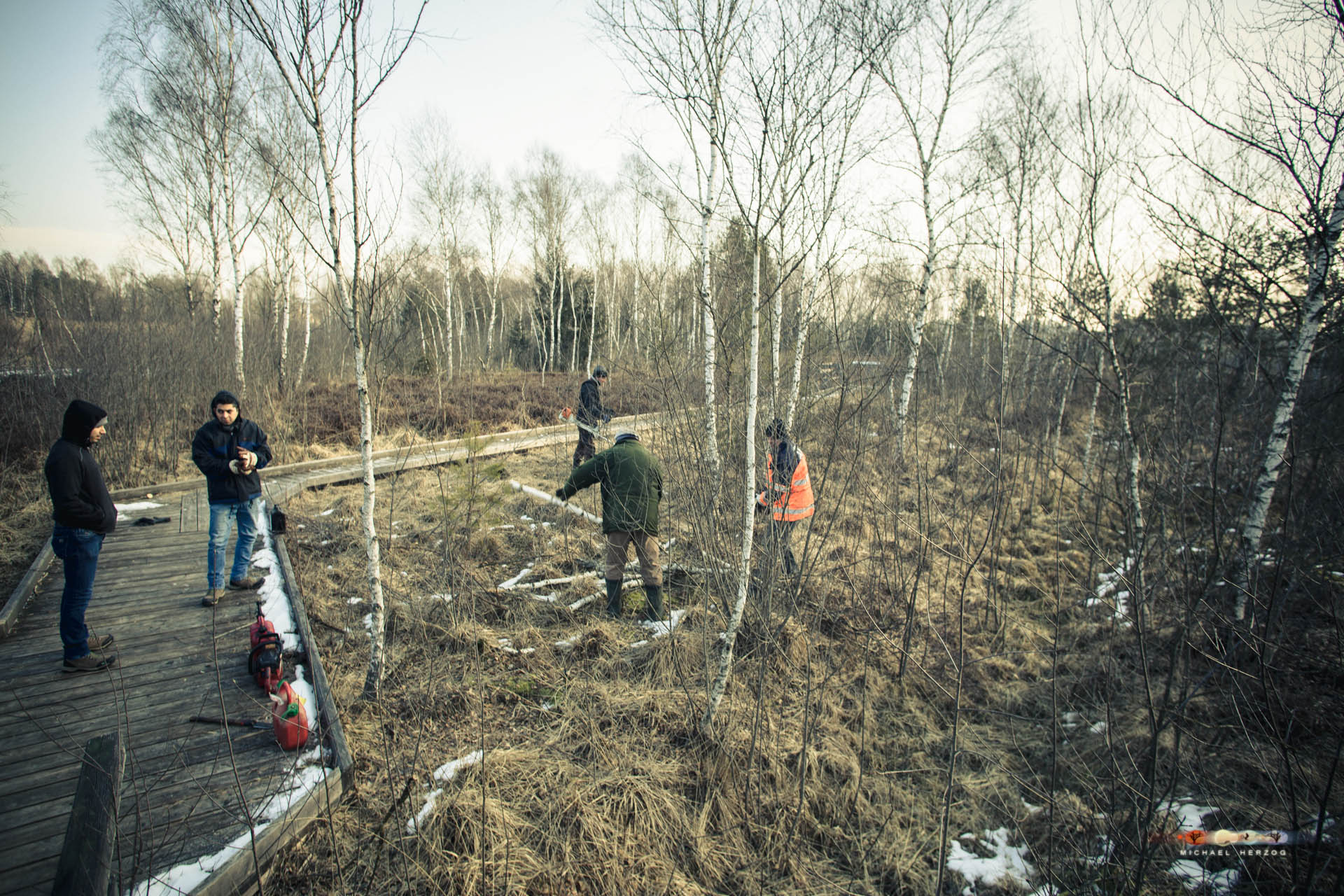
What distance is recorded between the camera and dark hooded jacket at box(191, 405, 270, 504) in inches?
174

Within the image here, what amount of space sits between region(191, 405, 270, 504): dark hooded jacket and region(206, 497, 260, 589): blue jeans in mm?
104

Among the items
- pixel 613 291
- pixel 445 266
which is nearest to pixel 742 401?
pixel 445 266

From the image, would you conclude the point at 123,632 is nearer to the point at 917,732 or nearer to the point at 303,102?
the point at 303,102

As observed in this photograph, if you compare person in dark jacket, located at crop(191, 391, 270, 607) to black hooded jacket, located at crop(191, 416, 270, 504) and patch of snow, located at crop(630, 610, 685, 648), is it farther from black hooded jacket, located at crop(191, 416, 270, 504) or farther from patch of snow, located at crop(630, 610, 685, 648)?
patch of snow, located at crop(630, 610, 685, 648)

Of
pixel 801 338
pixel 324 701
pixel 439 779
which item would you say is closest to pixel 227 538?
pixel 324 701

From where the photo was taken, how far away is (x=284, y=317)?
42.8 feet

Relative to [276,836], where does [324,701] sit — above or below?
above

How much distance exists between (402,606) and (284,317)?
456 inches

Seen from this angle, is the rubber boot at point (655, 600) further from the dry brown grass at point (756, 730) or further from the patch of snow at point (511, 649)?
the patch of snow at point (511, 649)

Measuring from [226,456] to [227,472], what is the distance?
13cm

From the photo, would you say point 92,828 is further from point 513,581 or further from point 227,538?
point 513,581

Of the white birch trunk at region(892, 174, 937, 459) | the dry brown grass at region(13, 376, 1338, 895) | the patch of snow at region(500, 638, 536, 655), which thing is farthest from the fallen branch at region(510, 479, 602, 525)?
the white birch trunk at region(892, 174, 937, 459)

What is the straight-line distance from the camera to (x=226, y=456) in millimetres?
4496

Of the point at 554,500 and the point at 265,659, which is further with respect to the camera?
the point at 554,500
